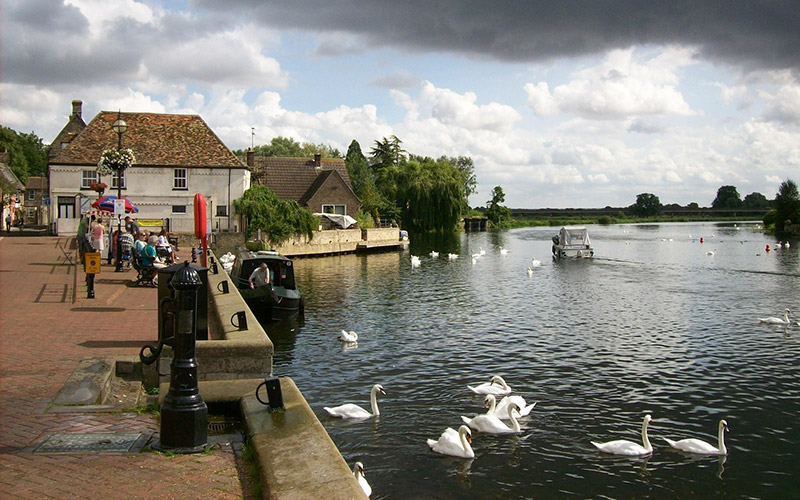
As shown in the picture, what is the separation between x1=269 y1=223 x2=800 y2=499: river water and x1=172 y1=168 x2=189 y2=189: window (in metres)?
19.1

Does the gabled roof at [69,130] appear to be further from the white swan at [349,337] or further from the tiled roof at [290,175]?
the white swan at [349,337]

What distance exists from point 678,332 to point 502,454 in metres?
12.8

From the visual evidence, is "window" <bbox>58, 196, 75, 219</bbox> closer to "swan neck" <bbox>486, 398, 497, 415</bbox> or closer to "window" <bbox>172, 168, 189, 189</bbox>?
"window" <bbox>172, 168, 189, 189</bbox>

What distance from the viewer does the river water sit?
1015 centimetres

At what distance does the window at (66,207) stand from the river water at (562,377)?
2178 centimetres

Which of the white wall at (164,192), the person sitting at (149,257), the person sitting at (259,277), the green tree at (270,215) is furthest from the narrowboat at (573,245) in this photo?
the person sitting at (149,257)

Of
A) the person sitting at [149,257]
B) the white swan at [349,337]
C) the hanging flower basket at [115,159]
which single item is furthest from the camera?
the hanging flower basket at [115,159]

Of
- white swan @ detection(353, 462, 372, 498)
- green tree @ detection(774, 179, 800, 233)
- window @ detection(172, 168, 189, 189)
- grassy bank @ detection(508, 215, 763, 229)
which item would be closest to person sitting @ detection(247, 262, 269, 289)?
white swan @ detection(353, 462, 372, 498)

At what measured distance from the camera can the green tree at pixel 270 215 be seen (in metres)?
48.7

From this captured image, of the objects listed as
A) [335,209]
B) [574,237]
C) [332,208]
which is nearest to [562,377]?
[574,237]

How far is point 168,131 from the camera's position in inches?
1992

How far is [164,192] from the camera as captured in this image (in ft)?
159

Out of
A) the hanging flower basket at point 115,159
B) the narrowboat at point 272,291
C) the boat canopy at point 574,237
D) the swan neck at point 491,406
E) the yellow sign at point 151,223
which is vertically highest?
the hanging flower basket at point 115,159

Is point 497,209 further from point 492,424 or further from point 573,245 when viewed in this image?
point 492,424
